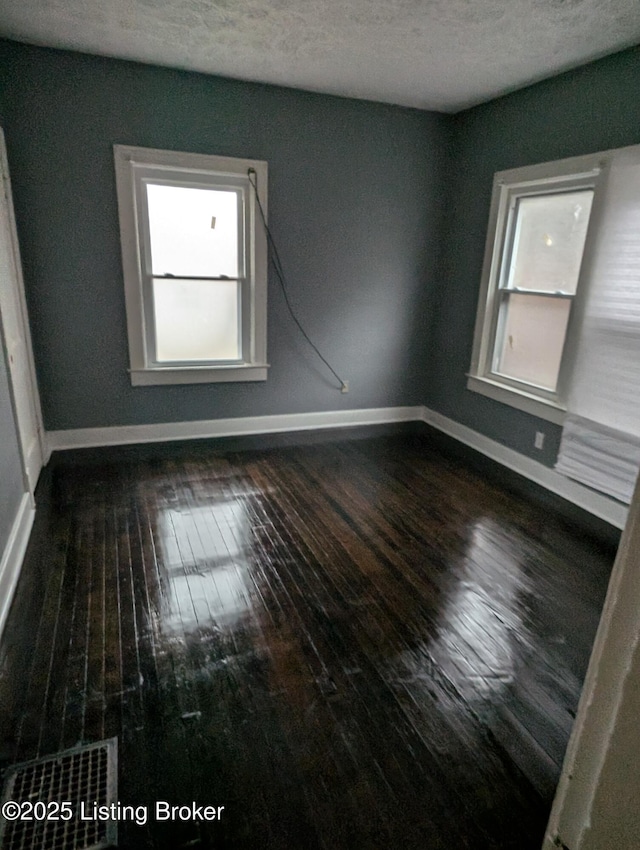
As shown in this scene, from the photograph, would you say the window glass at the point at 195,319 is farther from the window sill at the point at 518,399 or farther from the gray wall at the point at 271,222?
the window sill at the point at 518,399

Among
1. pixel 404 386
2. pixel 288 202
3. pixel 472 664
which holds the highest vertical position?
pixel 288 202

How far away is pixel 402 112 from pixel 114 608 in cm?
419

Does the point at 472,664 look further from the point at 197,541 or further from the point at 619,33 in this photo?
the point at 619,33

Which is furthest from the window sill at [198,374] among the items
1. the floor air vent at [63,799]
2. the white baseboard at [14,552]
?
the floor air vent at [63,799]

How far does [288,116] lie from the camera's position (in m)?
3.85

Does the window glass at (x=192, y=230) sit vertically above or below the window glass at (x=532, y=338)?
above

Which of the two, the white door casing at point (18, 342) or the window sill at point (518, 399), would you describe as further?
the window sill at point (518, 399)

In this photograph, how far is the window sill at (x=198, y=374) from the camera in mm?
3990

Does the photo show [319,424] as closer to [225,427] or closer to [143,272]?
[225,427]

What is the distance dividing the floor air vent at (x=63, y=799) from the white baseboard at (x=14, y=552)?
72 centimetres

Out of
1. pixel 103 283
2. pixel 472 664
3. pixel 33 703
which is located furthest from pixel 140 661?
pixel 103 283

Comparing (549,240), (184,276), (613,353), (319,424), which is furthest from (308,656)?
(549,240)

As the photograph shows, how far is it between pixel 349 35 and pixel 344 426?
2905mm

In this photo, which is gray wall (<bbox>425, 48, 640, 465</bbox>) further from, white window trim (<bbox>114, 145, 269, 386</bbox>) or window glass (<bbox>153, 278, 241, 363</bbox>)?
window glass (<bbox>153, 278, 241, 363</bbox>)
